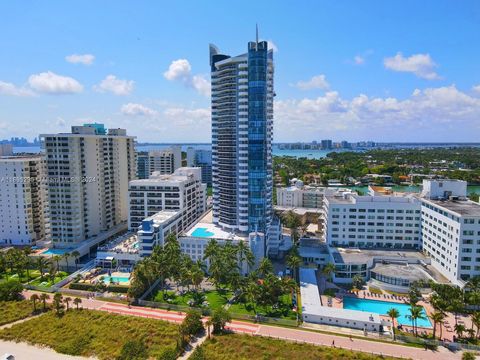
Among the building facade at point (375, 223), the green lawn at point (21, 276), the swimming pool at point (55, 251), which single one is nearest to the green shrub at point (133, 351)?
the green lawn at point (21, 276)

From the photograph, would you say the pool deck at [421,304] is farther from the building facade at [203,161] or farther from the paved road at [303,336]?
the building facade at [203,161]

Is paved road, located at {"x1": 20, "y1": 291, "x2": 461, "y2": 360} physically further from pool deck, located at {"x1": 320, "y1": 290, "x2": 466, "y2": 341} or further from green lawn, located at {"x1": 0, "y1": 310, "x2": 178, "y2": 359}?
pool deck, located at {"x1": 320, "y1": 290, "x2": 466, "y2": 341}

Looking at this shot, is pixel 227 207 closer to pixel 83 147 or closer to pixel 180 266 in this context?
pixel 180 266

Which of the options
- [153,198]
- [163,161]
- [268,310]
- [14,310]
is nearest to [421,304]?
[268,310]

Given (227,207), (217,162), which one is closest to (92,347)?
(227,207)

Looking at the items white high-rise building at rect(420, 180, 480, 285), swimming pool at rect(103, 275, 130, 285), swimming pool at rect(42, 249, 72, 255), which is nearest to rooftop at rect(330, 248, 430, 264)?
white high-rise building at rect(420, 180, 480, 285)
